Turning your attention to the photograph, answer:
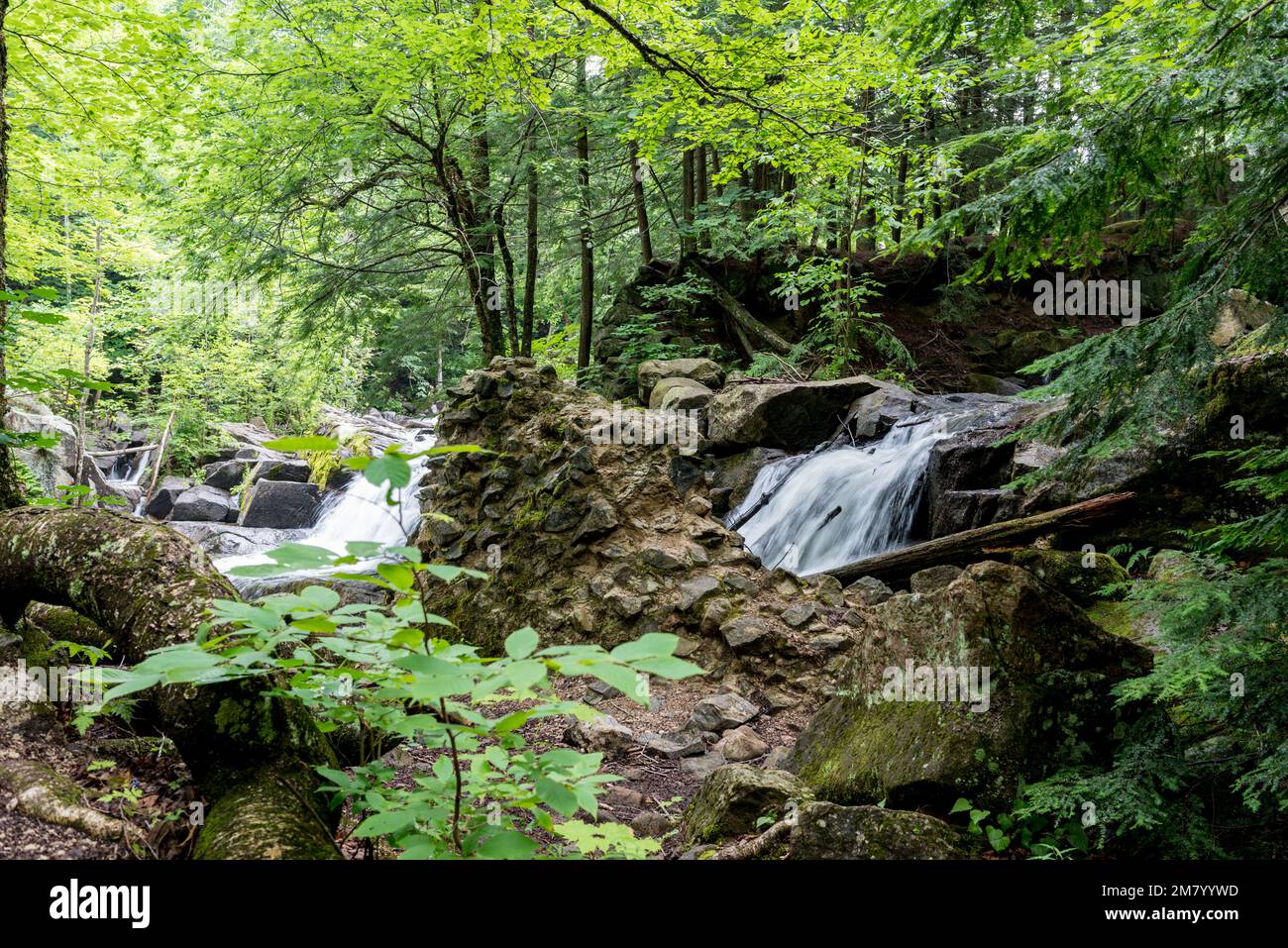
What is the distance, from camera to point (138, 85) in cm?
808

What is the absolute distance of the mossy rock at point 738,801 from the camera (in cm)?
335

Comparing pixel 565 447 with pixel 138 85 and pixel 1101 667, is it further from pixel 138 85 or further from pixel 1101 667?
pixel 138 85

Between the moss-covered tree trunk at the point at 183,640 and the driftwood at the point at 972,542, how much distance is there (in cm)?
625

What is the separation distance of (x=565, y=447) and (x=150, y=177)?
7280 millimetres

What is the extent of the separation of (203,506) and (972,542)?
691 inches

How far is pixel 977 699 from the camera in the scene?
331 cm

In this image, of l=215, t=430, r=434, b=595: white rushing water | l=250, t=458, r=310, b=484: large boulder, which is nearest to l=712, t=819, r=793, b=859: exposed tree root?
l=215, t=430, r=434, b=595: white rushing water

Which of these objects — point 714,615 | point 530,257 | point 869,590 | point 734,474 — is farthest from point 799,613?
point 530,257

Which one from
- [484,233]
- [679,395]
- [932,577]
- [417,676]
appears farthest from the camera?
[484,233]

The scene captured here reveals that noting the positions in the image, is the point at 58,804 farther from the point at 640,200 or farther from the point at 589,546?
the point at 640,200

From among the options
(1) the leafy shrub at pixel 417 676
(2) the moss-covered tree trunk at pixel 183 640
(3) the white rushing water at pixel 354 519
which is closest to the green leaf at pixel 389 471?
(1) the leafy shrub at pixel 417 676

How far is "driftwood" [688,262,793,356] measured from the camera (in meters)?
14.7

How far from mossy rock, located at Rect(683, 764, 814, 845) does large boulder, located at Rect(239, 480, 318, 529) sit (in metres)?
15.1
